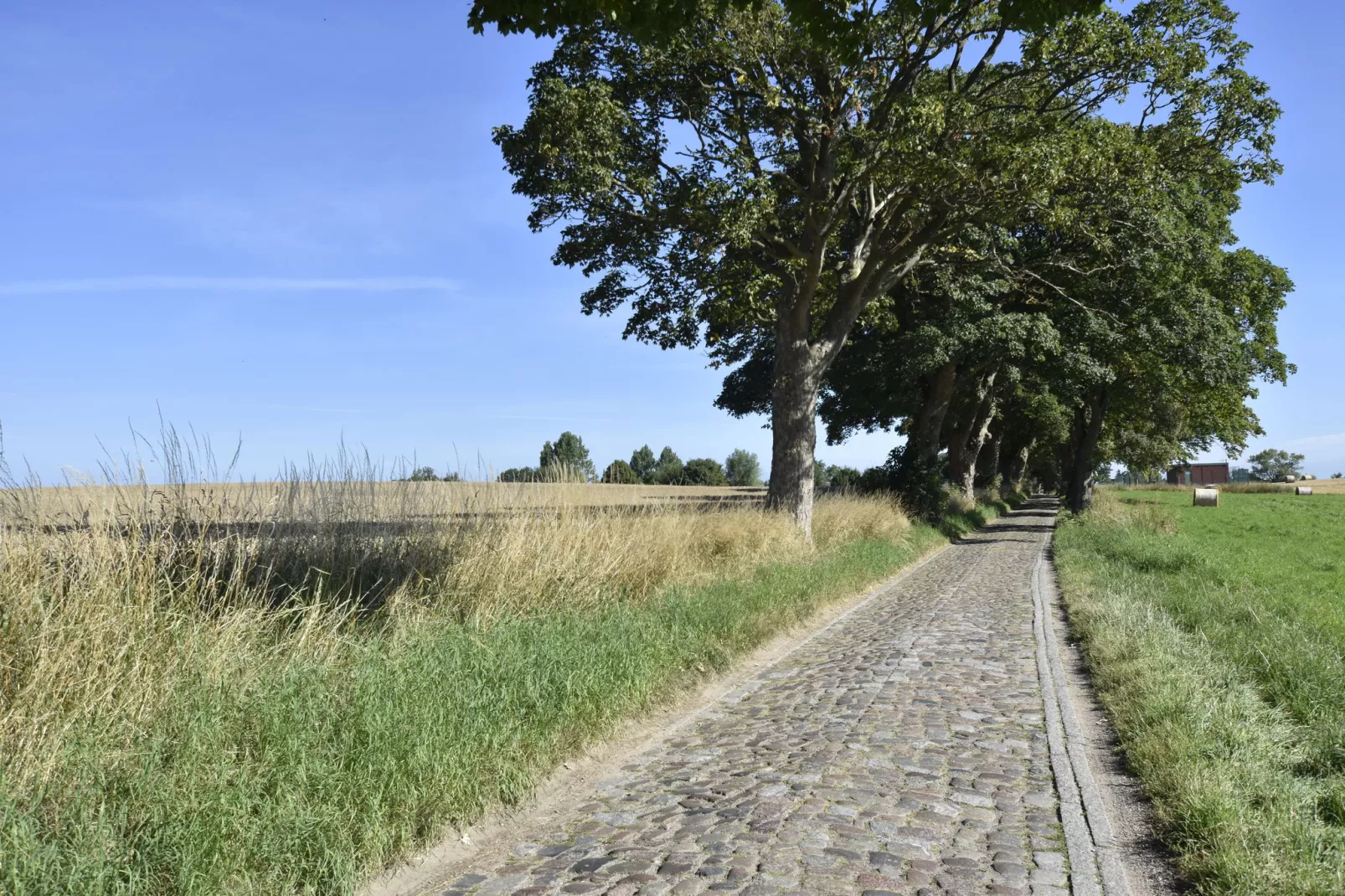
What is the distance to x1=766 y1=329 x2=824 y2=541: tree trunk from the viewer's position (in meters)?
18.4

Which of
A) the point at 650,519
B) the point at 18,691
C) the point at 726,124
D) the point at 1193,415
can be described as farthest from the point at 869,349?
the point at 18,691

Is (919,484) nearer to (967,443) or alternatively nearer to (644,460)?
(967,443)

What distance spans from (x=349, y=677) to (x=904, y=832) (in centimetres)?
345

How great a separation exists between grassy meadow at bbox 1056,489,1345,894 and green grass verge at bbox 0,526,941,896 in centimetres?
359

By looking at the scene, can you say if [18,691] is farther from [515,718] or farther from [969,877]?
[969,877]

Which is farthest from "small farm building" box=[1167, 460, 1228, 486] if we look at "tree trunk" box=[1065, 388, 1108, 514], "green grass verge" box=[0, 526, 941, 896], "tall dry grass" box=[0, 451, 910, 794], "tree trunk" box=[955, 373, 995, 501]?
"green grass verge" box=[0, 526, 941, 896]

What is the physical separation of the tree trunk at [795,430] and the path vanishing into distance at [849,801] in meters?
9.21

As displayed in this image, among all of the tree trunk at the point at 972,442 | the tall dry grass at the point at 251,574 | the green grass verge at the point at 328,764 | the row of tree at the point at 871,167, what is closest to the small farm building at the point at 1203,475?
the tree trunk at the point at 972,442

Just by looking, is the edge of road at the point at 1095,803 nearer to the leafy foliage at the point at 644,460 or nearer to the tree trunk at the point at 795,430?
the tree trunk at the point at 795,430

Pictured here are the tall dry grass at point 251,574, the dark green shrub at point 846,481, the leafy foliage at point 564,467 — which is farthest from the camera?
the dark green shrub at point 846,481

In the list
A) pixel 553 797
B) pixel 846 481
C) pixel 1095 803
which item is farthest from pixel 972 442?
pixel 553 797

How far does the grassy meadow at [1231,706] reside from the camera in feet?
14.1

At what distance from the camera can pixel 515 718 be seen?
19.1 ft

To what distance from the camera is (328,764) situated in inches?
180
